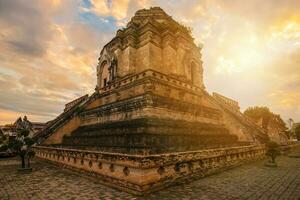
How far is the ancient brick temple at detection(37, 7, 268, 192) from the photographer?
864 cm

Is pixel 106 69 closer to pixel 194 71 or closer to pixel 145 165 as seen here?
pixel 194 71

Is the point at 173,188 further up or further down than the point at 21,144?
further down

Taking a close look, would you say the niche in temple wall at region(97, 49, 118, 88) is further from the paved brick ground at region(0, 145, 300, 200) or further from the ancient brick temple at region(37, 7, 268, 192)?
the paved brick ground at region(0, 145, 300, 200)

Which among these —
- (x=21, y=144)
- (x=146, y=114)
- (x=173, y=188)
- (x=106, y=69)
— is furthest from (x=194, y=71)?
(x=21, y=144)

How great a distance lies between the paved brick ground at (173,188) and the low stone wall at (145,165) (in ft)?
1.18

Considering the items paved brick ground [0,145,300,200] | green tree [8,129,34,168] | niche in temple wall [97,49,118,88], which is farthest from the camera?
niche in temple wall [97,49,118,88]

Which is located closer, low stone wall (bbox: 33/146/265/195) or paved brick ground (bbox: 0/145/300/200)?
paved brick ground (bbox: 0/145/300/200)

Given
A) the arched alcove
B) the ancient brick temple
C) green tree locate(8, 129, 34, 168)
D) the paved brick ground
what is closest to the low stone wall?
the ancient brick temple

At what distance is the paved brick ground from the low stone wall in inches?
14.2

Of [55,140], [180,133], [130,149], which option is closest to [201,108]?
[180,133]

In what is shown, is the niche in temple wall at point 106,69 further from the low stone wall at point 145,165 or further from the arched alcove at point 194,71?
the low stone wall at point 145,165

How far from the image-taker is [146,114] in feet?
35.4

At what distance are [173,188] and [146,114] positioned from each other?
4.10 meters

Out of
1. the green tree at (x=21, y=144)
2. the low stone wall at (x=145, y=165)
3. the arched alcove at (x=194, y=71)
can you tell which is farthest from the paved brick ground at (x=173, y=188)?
the arched alcove at (x=194, y=71)
